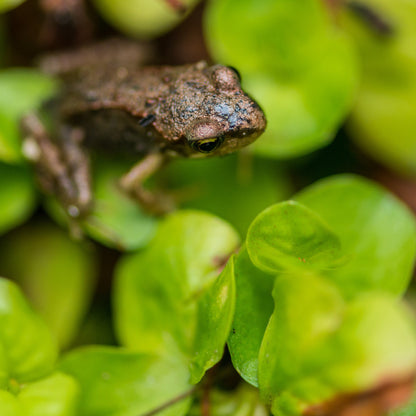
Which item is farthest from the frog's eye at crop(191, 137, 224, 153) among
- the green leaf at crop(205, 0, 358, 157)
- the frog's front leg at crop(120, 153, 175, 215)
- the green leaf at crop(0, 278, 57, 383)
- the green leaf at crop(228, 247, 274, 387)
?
the green leaf at crop(0, 278, 57, 383)

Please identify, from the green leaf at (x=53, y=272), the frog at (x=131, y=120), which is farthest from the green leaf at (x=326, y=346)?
the green leaf at (x=53, y=272)

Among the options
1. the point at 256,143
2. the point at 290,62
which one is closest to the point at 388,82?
the point at 290,62

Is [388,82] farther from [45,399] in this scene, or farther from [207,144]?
[45,399]

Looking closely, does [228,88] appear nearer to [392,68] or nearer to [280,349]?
[392,68]

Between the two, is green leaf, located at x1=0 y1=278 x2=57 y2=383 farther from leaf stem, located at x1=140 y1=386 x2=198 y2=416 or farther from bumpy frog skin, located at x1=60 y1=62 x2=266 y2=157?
bumpy frog skin, located at x1=60 y1=62 x2=266 y2=157

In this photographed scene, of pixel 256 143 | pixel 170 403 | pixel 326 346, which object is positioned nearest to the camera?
pixel 326 346

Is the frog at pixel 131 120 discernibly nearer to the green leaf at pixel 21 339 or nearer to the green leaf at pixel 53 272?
the green leaf at pixel 53 272

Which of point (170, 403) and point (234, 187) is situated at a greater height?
point (234, 187)

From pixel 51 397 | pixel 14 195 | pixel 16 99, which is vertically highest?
pixel 16 99
